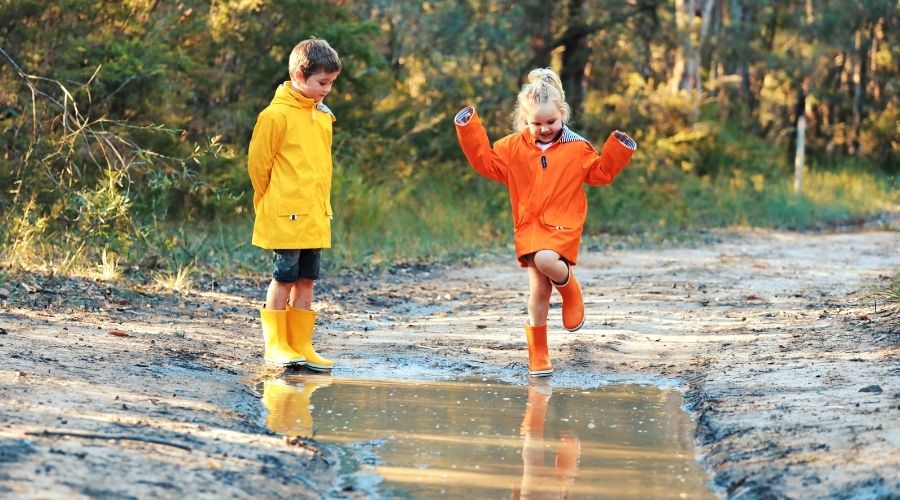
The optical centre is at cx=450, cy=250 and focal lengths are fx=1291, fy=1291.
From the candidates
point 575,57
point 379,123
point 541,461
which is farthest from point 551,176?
point 575,57

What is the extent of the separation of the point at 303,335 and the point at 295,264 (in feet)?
1.28

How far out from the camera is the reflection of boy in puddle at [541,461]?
176 inches

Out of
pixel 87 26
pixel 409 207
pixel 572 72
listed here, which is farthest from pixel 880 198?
pixel 87 26

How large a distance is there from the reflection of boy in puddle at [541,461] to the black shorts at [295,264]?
5.25 feet

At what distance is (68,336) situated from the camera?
6953 mm

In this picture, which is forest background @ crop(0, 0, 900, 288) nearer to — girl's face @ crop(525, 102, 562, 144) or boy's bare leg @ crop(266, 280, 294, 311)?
boy's bare leg @ crop(266, 280, 294, 311)

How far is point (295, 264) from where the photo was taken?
269 inches

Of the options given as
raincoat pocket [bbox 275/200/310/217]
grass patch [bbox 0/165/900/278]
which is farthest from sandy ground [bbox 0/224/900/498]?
raincoat pocket [bbox 275/200/310/217]

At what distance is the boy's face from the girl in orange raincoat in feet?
2.39

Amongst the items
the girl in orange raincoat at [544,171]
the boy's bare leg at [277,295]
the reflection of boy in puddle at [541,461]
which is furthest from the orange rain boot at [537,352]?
the boy's bare leg at [277,295]

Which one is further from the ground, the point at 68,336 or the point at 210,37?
the point at 210,37

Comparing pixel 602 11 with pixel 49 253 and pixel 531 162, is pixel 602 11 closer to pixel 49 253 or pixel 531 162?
pixel 49 253

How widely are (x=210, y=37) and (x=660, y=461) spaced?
10954 millimetres

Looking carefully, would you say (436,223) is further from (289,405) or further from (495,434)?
(495,434)
